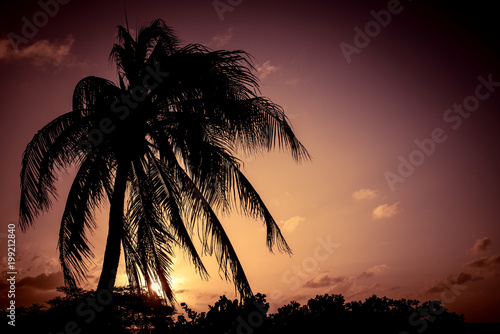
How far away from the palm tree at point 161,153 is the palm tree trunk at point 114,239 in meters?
0.02

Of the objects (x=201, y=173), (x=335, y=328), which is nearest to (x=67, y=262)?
(x=201, y=173)

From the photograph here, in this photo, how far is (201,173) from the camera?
14.6 feet

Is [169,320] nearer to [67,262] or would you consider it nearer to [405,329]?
[67,262]

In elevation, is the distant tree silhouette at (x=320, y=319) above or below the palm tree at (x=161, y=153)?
below

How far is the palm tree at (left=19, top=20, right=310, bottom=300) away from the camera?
4371 millimetres

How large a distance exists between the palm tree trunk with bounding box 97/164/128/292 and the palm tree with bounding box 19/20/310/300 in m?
0.02

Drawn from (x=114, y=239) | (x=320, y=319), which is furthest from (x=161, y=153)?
(x=320, y=319)

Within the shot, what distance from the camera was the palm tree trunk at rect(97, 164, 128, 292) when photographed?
3.96 meters

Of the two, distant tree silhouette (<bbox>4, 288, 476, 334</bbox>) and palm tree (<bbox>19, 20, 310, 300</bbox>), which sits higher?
palm tree (<bbox>19, 20, 310, 300</bbox>)

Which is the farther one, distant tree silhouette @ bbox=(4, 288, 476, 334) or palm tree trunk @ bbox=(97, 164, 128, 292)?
palm tree trunk @ bbox=(97, 164, 128, 292)

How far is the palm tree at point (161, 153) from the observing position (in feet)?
14.3

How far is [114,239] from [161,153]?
183 centimetres

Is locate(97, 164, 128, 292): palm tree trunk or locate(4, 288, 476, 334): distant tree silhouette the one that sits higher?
locate(97, 164, 128, 292): palm tree trunk

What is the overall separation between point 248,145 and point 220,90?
112 centimetres
